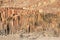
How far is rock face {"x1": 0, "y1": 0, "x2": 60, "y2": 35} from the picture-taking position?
4.05 m

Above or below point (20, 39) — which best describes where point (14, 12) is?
above

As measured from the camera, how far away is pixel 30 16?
4.10m

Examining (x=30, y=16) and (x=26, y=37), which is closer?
(x=26, y=37)

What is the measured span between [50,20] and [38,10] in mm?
272

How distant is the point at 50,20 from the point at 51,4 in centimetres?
28

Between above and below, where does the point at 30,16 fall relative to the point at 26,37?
above

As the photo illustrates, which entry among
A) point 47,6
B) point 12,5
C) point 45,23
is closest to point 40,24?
point 45,23

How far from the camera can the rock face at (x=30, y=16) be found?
4051 millimetres

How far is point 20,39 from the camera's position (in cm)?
396

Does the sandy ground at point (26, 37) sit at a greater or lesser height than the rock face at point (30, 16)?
lesser

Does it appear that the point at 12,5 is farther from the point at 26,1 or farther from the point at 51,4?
the point at 51,4

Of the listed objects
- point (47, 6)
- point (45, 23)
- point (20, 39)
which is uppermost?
point (47, 6)

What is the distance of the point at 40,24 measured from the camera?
13.5ft

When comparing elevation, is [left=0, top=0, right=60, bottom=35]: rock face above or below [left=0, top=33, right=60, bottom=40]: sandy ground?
above
